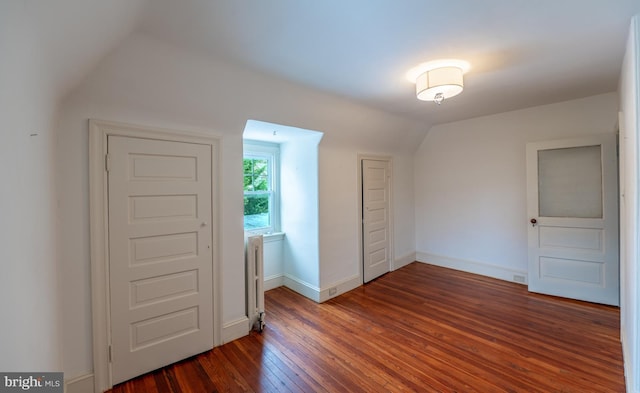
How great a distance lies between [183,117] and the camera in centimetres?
215

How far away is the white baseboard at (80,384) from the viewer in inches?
68.6

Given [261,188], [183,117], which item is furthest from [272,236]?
[183,117]

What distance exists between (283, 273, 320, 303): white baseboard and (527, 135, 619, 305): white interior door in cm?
287

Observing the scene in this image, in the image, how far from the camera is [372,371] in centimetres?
205

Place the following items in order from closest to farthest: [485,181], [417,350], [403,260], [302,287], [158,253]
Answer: [158,253]
[417,350]
[302,287]
[485,181]
[403,260]

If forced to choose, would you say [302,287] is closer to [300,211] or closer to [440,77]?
[300,211]

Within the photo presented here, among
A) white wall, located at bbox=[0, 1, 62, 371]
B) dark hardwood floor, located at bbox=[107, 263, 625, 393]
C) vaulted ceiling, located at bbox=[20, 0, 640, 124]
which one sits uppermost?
vaulted ceiling, located at bbox=[20, 0, 640, 124]

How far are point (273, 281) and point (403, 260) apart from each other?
2.34 meters

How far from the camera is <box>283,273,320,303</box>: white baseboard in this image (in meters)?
3.37

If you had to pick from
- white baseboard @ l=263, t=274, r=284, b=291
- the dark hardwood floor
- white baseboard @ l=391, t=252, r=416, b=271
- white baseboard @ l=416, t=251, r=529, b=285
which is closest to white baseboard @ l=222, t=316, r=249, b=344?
the dark hardwood floor
